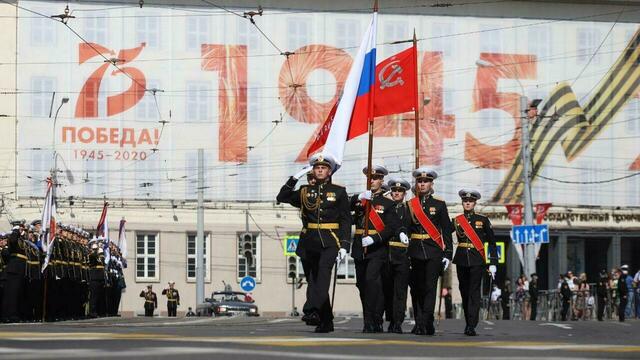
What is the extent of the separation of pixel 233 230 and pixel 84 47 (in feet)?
31.2

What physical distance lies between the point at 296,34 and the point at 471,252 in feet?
154

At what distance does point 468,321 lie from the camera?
17688mm

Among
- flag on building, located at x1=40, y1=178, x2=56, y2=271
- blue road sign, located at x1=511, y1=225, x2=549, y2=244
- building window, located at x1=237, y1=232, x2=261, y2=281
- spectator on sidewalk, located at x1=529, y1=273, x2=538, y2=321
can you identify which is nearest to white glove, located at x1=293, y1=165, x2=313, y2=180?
flag on building, located at x1=40, y1=178, x2=56, y2=271

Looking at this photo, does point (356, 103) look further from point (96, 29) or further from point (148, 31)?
point (148, 31)

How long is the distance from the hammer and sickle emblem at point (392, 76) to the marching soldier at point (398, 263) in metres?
5.59

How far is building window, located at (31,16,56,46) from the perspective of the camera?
62.2 m

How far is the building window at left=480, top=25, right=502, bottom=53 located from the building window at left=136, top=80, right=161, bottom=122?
45.5 ft

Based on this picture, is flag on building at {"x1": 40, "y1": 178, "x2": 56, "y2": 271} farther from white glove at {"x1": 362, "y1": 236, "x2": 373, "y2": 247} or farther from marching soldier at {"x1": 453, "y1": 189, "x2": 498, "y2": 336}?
white glove at {"x1": 362, "y1": 236, "x2": 373, "y2": 247}

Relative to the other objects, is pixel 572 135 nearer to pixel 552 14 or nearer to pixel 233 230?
pixel 552 14

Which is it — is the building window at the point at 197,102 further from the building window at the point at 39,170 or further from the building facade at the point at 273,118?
the building window at the point at 39,170

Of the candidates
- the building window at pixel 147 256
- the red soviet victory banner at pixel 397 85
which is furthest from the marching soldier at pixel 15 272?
the building window at pixel 147 256

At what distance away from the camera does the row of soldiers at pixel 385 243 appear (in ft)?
52.0

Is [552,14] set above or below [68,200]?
above

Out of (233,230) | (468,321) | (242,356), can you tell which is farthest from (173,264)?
(242,356)
